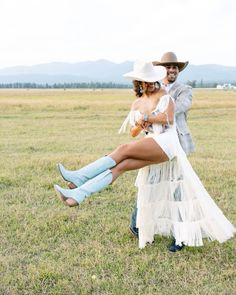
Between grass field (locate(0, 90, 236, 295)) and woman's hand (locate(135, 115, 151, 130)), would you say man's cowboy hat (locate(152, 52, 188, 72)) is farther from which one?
grass field (locate(0, 90, 236, 295))

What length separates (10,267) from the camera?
4.81 meters

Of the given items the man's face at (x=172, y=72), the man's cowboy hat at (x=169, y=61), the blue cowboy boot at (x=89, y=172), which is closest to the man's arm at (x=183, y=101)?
the man's face at (x=172, y=72)

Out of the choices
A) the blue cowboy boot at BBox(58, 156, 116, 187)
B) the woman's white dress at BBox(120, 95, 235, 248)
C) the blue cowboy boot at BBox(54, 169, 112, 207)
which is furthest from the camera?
the woman's white dress at BBox(120, 95, 235, 248)

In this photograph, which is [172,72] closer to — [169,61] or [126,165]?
[169,61]

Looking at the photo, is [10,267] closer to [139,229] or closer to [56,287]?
[56,287]

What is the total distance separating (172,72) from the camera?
520 centimetres

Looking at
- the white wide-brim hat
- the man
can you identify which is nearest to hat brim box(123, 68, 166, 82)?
the white wide-brim hat

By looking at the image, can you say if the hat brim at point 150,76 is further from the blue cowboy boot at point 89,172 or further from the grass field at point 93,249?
the grass field at point 93,249

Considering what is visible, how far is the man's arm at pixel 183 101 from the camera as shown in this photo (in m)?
5.09

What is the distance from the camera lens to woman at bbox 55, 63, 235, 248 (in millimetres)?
4586

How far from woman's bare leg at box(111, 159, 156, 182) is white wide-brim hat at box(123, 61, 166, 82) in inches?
32.4

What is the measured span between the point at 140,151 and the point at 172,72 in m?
1.07

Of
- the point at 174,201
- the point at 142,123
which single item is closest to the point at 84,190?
the point at 142,123

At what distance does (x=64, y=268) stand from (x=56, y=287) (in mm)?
399
